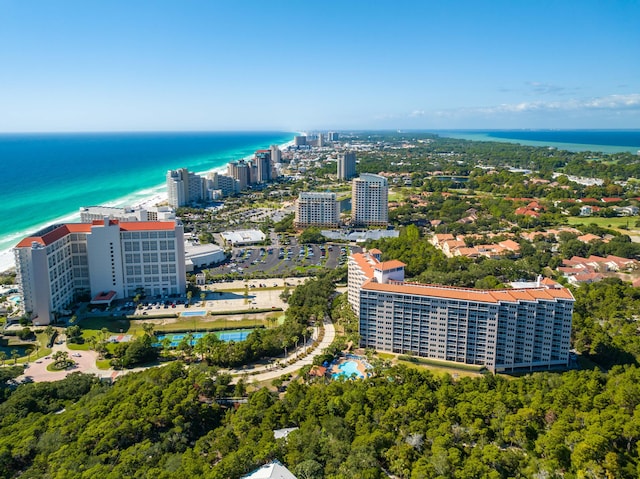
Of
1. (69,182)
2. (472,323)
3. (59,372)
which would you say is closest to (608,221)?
(472,323)

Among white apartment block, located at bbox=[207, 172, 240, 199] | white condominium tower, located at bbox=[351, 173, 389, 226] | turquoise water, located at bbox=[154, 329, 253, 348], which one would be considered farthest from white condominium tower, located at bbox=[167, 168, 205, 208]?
turquoise water, located at bbox=[154, 329, 253, 348]

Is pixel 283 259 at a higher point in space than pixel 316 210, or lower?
lower

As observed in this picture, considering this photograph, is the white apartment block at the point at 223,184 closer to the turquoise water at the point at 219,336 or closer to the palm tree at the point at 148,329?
the palm tree at the point at 148,329

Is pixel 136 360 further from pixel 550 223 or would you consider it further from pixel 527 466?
pixel 550 223

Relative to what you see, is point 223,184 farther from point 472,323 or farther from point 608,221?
point 472,323

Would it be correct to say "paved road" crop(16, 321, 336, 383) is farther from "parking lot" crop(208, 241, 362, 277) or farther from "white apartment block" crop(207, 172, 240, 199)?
"white apartment block" crop(207, 172, 240, 199)

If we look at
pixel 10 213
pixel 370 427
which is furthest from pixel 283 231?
pixel 370 427
